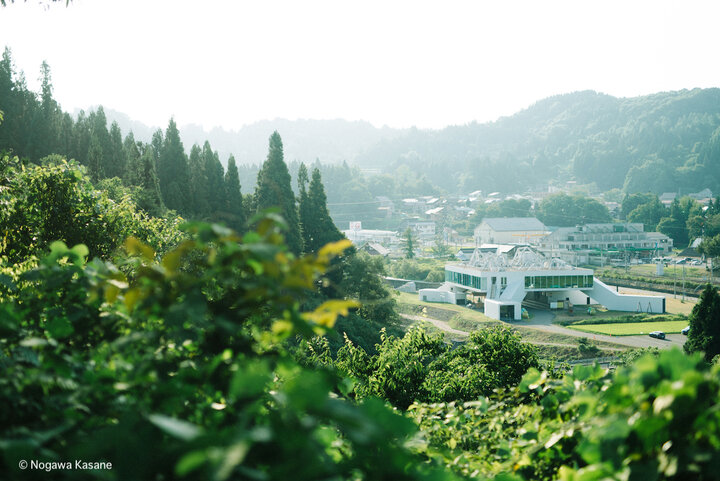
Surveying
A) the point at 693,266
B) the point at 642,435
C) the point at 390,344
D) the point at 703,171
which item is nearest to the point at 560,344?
the point at 390,344

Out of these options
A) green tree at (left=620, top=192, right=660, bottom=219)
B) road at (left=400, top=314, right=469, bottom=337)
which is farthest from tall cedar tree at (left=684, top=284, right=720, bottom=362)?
green tree at (left=620, top=192, right=660, bottom=219)

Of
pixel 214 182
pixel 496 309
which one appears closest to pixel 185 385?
pixel 214 182

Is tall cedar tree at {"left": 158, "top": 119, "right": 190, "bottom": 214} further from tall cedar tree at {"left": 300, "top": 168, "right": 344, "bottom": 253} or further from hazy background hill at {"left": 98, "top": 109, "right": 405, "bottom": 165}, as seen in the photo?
hazy background hill at {"left": 98, "top": 109, "right": 405, "bottom": 165}

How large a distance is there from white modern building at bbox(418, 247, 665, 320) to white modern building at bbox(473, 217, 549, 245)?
26662 mm

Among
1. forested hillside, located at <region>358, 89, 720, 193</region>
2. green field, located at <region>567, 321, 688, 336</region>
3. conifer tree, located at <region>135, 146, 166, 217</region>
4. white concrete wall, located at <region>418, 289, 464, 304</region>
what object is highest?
forested hillside, located at <region>358, 89, 720, 193</region>

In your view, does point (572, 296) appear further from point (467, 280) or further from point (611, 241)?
point (611, 241)

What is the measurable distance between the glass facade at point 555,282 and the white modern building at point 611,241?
23.3 meters

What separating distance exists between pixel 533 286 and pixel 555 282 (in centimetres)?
155

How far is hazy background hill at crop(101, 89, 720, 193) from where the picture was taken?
4134 inches

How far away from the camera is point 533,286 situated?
1351 inches

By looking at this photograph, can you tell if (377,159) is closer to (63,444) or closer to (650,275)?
(650,275)

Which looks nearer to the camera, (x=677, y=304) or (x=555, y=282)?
(x=555, y=282)

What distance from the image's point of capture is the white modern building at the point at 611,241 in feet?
191

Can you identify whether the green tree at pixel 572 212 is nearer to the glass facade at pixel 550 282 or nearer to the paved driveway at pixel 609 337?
the glass facade at pixel 550 282
